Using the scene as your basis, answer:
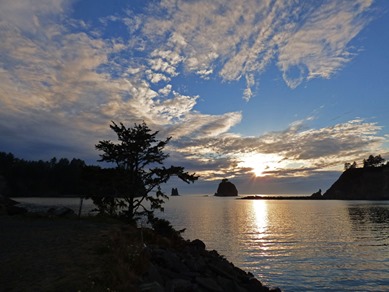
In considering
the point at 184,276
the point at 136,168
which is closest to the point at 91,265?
the point at 184,276

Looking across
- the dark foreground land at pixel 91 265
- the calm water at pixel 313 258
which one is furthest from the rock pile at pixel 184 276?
the calm water at pixel 313 258

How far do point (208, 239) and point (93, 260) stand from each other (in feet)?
122

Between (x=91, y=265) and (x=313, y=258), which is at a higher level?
(x=91, y=265)

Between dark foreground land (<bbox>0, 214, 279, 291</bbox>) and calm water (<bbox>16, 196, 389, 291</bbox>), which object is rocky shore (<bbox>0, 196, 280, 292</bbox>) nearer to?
dark foreground land (<bbox>0, 214, 279, 291</bbox>)

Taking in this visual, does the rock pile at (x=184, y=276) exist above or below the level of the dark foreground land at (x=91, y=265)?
below

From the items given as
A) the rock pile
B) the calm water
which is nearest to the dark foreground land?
the rock pile

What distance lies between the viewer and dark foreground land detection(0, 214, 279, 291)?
35.5ft

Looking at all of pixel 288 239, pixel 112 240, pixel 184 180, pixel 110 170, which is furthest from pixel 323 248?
pixel 112 240

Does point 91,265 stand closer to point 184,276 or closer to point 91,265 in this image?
point 91,265

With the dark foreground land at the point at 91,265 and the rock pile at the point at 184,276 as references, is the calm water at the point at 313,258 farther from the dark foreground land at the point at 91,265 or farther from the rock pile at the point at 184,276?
the dark foreground land at the point at 91,265

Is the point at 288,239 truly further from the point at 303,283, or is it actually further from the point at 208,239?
the point at 303,283

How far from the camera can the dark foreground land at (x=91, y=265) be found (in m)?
10.8

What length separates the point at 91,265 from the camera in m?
12.7

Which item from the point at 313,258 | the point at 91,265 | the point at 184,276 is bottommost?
the point at 313,258
